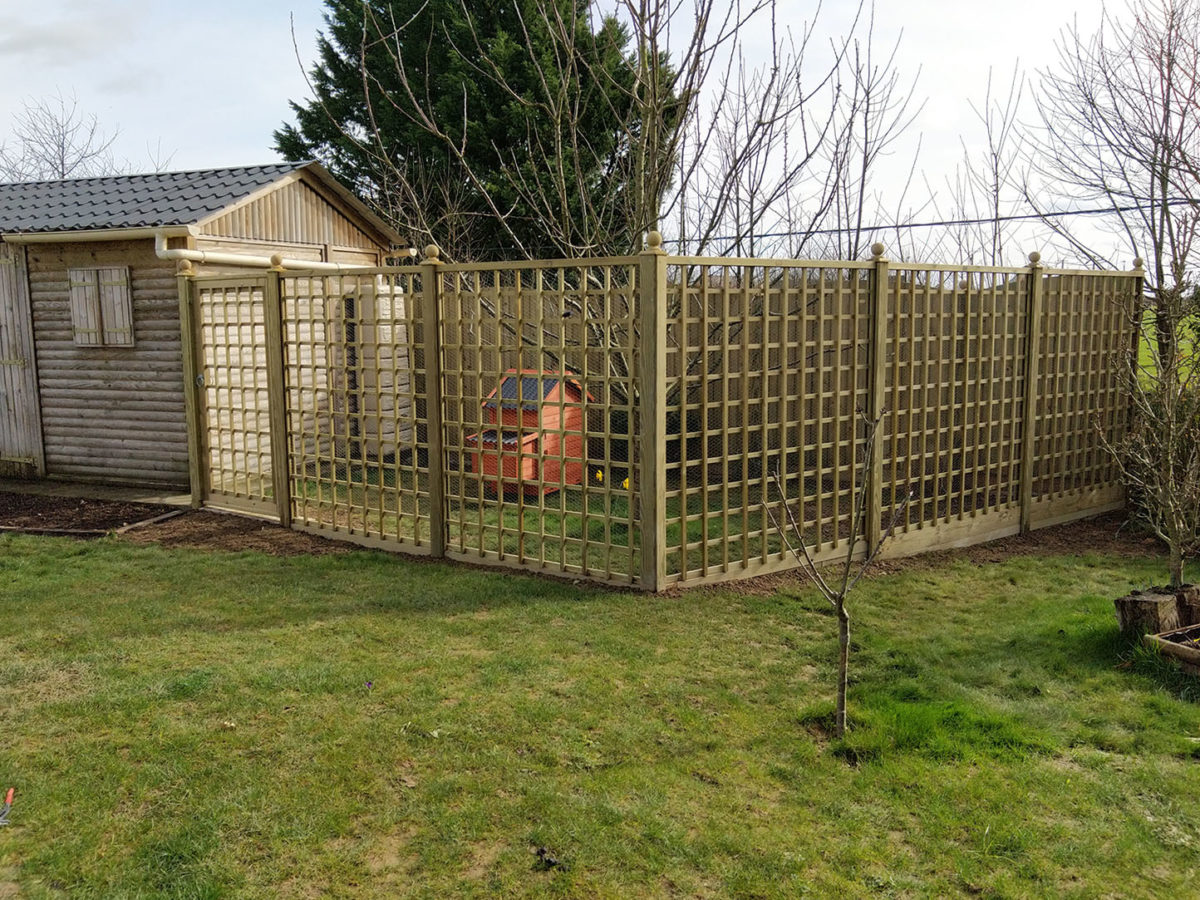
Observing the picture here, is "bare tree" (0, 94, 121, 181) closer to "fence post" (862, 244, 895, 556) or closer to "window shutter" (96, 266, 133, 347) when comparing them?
"window shutter" (96, 266, 133, 347)


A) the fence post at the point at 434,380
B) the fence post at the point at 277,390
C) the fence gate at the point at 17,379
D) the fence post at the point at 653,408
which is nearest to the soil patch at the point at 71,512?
the fence gate at the point at 17,379

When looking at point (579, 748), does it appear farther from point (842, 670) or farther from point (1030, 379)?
point (1030, 379)

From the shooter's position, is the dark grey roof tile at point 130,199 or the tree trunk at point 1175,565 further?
the dark grey roof tile at point 130,199


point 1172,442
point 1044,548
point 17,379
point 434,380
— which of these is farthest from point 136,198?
point 1172,442

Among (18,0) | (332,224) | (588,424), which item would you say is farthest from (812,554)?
(18,0)

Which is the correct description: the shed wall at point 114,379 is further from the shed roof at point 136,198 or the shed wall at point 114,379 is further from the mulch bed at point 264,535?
the mulch bed at point 264,535

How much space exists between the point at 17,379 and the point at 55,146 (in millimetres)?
17644

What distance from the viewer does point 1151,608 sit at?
4133 mm

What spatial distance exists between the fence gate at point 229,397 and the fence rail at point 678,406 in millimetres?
27

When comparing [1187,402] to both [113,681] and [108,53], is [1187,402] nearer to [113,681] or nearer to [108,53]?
[113,681]

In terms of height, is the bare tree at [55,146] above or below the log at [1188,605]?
above

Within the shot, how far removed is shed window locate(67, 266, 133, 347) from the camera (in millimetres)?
8234

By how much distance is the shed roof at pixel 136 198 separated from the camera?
26.9ft

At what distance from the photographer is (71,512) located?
24.7 feet
